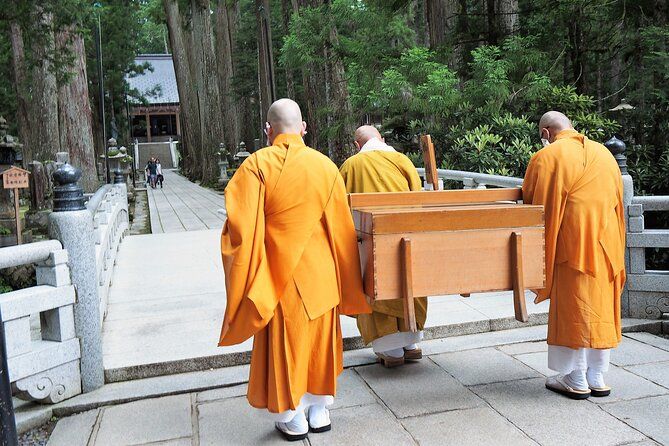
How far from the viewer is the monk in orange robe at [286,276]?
3.09 meters

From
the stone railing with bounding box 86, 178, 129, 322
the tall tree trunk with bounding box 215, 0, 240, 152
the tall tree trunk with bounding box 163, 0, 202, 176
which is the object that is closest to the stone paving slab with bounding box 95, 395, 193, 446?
the stone railing with bounding box 86, 178, 129, 322

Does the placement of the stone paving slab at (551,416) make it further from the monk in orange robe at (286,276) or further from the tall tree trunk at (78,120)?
the tall tree trunk at (78,120)

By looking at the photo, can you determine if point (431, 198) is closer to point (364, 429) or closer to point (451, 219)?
point (451, 219)

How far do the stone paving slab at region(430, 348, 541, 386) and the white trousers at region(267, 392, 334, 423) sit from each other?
3.57 ft

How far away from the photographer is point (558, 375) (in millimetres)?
3797

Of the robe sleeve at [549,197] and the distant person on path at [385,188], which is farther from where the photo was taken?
the distant person on path at [385,188]

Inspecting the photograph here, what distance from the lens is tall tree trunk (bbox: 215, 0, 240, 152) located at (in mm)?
24828

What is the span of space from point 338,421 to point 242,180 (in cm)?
143

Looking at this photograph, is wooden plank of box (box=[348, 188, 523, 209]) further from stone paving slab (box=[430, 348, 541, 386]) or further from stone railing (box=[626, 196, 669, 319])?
stone railing (box=[626, 196, 669, 319])

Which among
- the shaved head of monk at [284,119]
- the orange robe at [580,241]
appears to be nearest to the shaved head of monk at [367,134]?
the shaved head of monk at [284,119]

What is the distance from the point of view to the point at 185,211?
15.5 meters

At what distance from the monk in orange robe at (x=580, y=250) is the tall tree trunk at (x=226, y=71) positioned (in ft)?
70.3

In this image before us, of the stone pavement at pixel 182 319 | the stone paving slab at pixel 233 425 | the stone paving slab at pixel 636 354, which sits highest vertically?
the stone pavement at pixel 182 319

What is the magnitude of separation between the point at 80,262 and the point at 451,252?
2.31 metres
